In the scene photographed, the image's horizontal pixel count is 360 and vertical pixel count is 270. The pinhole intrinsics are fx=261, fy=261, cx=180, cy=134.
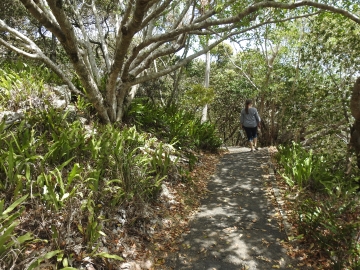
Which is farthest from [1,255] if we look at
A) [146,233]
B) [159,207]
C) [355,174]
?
[355,174]

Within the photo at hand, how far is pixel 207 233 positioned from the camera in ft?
14.3

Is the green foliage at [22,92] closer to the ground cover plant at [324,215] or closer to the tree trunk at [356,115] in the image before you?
the ground cover plant at [324,215]

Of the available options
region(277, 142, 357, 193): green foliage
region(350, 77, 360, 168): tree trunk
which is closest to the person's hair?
region(277, 142, 357, 193): green foliage

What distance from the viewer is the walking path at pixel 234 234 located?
361cm

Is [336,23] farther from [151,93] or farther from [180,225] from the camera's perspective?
[151,93]

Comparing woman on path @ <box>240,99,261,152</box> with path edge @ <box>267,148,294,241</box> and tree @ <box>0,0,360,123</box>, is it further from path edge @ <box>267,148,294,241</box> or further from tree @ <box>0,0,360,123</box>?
tree @ <box>0,0,360,123</box>

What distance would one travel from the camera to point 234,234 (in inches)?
166

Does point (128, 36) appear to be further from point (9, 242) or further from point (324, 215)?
point (324, 215)

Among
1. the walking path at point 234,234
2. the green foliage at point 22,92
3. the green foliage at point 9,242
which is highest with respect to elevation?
the green foliage at point 22,92

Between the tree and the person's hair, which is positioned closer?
the tree

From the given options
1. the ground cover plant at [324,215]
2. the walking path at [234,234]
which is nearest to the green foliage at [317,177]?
the ground cover plant at [324,215]

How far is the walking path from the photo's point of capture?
3605 millimetres

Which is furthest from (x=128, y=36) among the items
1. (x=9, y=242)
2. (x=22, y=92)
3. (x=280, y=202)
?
(x=280, y=202)

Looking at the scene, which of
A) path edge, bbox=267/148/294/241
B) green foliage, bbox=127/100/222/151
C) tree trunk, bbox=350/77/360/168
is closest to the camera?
path edge, bbox=267/148/294/241
